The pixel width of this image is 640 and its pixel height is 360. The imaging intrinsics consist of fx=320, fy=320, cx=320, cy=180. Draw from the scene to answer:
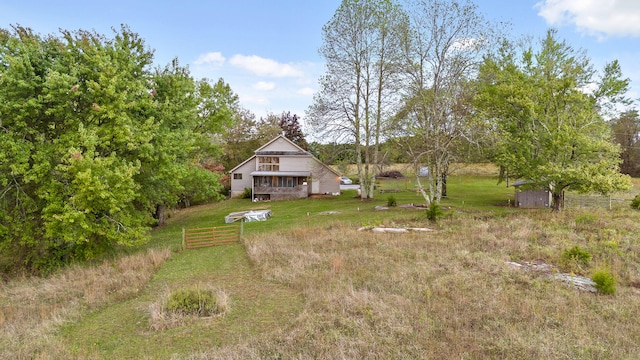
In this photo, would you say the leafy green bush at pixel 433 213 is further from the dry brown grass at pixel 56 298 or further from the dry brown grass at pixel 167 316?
the dry brown grass at pixel 56 298

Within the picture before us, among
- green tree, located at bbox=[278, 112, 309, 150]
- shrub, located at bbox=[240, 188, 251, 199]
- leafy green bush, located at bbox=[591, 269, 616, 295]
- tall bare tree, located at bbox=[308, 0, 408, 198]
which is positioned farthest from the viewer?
green tree, located at bbox=[278, 112, 309, 150]

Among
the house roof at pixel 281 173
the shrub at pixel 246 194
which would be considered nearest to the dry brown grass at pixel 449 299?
the house roof at pixel 281 173

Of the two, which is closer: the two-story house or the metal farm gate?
the metal farm gate

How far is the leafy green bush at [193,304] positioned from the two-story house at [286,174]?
1064 inches

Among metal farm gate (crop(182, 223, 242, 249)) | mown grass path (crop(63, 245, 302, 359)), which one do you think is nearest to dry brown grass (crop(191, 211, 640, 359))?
mown grass path (crop(63, 245, 302, 359))

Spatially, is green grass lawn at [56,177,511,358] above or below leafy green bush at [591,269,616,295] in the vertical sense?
below

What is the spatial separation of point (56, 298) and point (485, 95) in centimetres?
2497

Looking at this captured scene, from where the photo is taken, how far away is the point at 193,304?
8297mm

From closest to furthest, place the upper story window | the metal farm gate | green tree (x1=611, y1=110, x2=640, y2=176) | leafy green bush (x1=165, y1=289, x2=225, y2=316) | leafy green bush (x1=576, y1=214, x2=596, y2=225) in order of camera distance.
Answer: leafy green bush (x1=165, y1=289, x2=225, y2=316) → leafy green bush (x1=576, y1=214, x2=596, y2=225) → the metal farm gate → the upper story window → green tree (x1=611, y1=110, x2=640, y2=176)

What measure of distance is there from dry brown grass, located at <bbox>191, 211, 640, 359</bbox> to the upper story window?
75.8ft

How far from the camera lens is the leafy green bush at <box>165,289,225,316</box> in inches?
318

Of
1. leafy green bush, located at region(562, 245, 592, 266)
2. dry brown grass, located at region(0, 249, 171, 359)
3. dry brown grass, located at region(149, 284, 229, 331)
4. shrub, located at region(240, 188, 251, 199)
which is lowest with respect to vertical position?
dry brown grass, located at region(0, 249, 171, 359)

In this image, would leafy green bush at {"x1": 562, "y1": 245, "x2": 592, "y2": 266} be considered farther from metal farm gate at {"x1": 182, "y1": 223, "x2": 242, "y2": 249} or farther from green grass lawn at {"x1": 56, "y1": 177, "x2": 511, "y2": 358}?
metal farm gate at {"x1": 182, "y1": 223, "x2": 242, "y2": 249}

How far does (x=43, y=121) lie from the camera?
1352 centimetres
